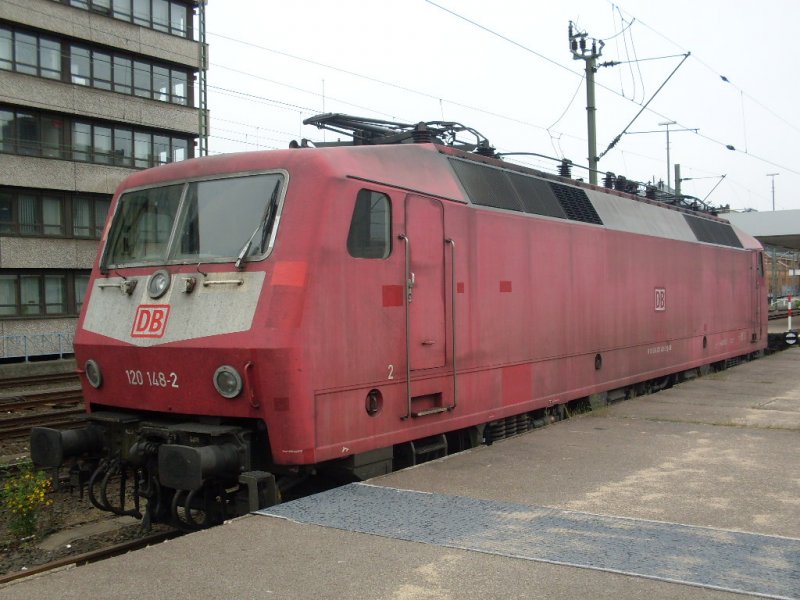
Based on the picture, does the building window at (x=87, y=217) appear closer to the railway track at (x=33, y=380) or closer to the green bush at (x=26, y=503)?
the railway track at (x=33, y=380)

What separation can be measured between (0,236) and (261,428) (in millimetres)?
24098

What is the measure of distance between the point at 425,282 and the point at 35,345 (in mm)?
23541

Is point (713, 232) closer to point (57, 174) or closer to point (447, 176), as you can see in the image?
point (447, 176)

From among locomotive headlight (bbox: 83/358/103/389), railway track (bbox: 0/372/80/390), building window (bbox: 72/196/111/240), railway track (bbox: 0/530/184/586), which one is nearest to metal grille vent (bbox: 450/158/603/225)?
locomotive headlight (bbox: 83/358/103/389)

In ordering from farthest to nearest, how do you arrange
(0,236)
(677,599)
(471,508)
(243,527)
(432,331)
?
1. (0,236)
2. (432,331)
3. (471,508)
4. (243,527)
5. (677,599)

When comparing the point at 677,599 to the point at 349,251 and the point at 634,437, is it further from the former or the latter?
the point at 634,437

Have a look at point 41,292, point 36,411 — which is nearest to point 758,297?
point 36,411

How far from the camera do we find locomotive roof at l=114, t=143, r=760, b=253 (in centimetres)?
643

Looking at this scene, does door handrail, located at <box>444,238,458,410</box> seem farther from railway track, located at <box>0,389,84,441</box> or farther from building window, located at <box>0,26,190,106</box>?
building window, located at <box>0,26,190,106</box>

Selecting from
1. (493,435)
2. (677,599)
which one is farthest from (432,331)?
(677,599)

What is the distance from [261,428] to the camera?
19.7ft

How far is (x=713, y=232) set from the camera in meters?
16.2

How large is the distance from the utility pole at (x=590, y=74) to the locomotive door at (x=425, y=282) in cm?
1089

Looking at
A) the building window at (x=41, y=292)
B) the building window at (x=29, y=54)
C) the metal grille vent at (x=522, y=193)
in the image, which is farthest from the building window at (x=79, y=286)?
the metal grille vent at (x=522, y=193)
